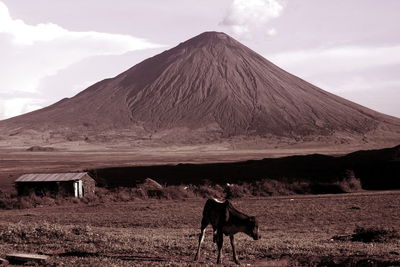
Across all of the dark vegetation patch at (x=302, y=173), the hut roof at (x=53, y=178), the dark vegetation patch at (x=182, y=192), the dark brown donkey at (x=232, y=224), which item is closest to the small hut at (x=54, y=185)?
the hut roof at (x=53, y=178)

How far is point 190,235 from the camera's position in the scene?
21.2 metres

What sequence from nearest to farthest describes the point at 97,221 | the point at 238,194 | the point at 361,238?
the point at 361,238 → the point at 97,221 → the point at 238,194

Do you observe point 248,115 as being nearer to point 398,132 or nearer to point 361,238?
point 398,132

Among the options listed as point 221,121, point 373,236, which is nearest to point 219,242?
point 373,236

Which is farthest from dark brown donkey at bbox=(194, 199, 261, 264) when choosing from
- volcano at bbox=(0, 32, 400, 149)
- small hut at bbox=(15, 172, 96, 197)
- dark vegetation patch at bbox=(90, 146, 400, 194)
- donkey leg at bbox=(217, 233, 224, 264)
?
volcano at bbox=(0, 32, 400, 149)

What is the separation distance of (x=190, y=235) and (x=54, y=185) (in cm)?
2148

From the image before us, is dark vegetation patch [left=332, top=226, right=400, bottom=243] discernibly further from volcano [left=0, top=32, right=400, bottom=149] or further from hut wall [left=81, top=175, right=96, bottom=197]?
volcano [left=0, top=32, right=400, bottom=149]

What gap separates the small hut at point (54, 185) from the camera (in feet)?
130

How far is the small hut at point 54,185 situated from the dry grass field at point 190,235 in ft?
15.2

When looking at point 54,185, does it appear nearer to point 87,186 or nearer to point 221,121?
point 87,186

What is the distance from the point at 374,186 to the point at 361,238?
27.2 m

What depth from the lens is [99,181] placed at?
50.3 m

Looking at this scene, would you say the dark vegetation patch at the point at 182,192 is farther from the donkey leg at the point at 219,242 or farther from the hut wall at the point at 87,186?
the donkey leg at the point at 219,242

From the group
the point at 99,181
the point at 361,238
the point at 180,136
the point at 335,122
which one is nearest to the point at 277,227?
the point at 361,238
